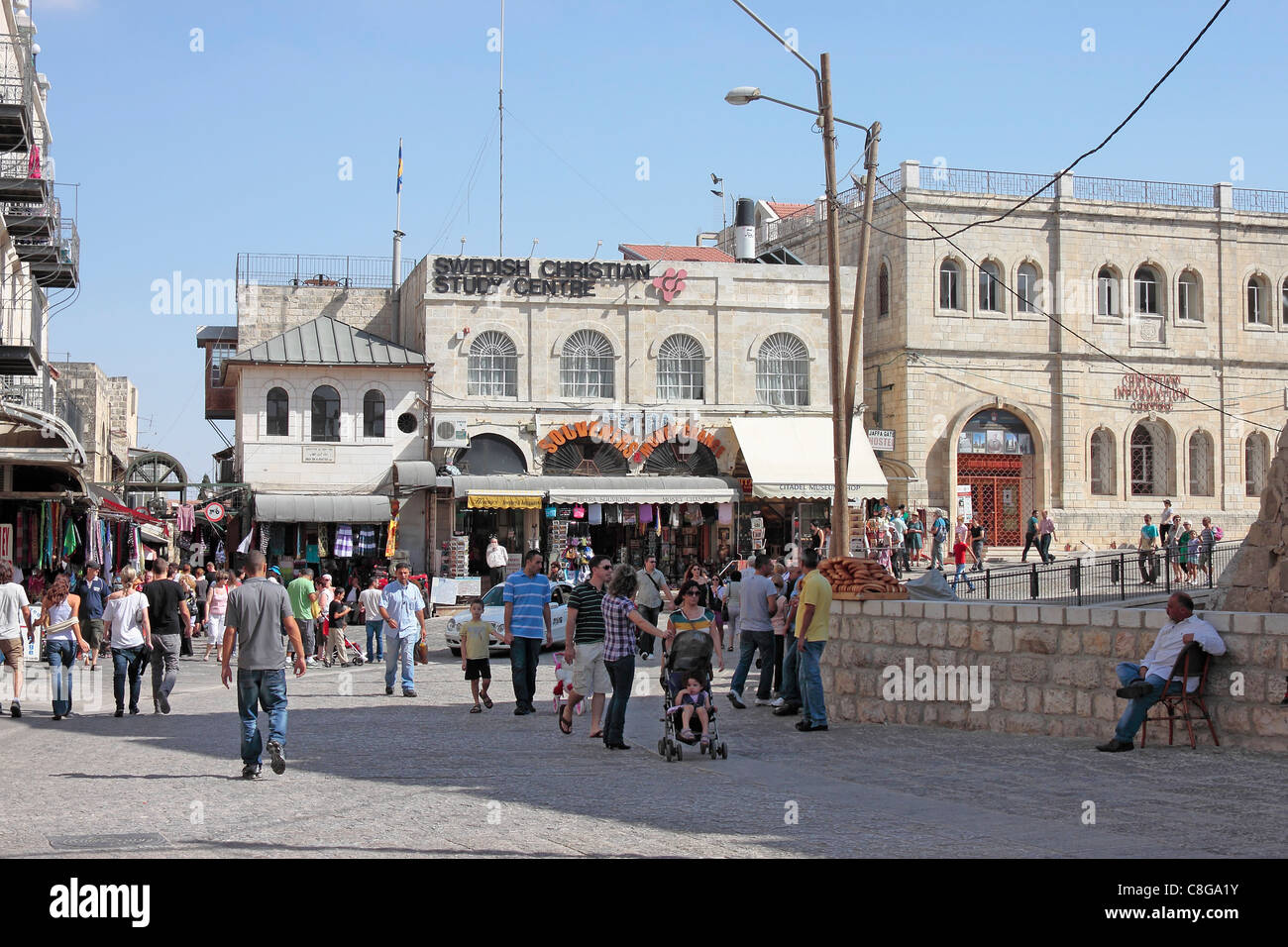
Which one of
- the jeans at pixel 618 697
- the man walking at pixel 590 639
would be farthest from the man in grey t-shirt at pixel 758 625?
the jeans at pixel 618 697

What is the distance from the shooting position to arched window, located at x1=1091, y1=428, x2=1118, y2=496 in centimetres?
4038

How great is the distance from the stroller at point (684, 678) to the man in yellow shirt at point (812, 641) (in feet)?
5.97

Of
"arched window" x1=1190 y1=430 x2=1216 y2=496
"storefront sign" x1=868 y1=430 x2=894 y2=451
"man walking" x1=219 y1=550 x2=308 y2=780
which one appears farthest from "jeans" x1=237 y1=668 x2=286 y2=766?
"arched window" x1=1190 y1=430 x2=1216 y2=496

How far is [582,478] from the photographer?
116ft

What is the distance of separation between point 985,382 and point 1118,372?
14.2ft

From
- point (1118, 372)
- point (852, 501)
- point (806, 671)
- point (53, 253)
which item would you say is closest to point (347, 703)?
point (806, 671)

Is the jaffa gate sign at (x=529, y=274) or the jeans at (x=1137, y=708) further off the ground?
the jaffa gate sign at (x=529, y=274)

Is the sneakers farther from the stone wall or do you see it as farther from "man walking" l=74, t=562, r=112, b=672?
"man walking" l=74, t=562, r=112, b=672

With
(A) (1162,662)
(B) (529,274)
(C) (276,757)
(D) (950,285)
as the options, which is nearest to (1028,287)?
(D) (950,285)

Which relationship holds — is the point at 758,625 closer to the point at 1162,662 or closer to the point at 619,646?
the point at 619,646

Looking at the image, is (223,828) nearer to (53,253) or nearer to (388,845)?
(388,845)

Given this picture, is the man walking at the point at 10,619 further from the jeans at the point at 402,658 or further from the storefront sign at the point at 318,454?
the storefront sign at the point at 318,454

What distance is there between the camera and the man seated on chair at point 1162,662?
37.8ft

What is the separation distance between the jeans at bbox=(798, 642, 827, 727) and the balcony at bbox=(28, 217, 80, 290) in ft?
71.8
